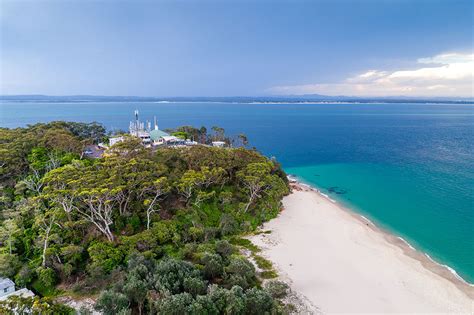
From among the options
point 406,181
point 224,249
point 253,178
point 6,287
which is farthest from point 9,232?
point 406,181

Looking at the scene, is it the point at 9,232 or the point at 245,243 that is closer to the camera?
the point at 9,232

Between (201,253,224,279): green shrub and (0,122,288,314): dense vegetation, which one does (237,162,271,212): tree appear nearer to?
(0,122,288,314): dense vegetation

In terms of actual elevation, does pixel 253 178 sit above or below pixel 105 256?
above

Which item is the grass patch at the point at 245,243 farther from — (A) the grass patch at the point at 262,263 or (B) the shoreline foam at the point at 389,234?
(B) the shoreline foam at the point at 389,234

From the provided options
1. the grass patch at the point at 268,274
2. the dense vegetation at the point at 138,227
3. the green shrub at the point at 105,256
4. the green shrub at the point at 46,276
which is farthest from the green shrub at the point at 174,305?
the green shrub at the point at 46,276

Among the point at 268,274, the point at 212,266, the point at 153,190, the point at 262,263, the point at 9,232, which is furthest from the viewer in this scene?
the point at 153,190

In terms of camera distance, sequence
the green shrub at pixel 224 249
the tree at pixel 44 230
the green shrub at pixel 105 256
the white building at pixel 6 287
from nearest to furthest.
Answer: the white building at pixel 6 287 → the green shrub at pixel 105 256 → the tree at pixel 44 230 → the green shrub at pixel 224 249

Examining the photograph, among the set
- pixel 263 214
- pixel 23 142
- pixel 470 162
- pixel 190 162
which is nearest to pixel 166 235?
pixel 190 162

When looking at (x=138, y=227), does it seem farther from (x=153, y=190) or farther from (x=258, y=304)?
(x=258, y=304)

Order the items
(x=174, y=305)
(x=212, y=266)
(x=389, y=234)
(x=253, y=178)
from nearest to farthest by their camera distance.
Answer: (x=174, y=305) < (x=212, y=266) < (x=253, y=178) < (x=389, y=234)
